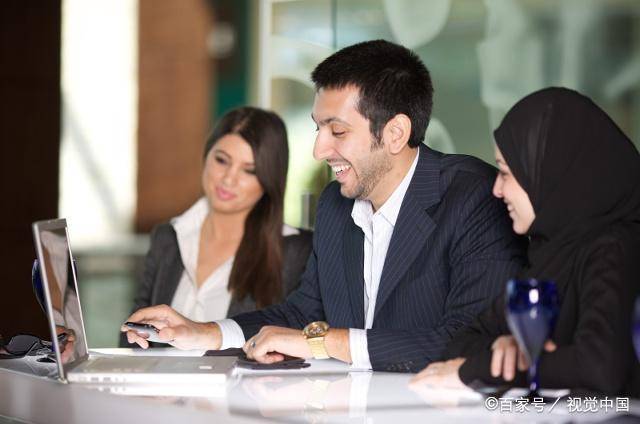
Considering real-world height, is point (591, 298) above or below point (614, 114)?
below

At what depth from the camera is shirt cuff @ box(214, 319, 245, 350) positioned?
2.66 metres

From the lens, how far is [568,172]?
217cm

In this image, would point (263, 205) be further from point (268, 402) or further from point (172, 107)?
point (172, 107)

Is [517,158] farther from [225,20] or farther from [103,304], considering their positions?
[225,20]

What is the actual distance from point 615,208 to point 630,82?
1854 millimetres

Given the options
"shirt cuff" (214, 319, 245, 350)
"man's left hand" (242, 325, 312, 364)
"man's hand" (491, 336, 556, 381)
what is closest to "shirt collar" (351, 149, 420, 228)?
"shirt cuff" (214, 319, 245, 350)

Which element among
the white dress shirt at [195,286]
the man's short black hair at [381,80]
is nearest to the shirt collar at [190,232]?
the white dress shirt at [195,286]

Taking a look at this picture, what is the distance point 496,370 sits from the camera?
199 cm

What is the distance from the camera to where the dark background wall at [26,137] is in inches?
238

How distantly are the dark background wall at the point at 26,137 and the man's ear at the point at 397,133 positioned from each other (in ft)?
12.4

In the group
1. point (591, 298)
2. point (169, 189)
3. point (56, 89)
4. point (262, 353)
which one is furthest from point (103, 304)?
point (591, 298)

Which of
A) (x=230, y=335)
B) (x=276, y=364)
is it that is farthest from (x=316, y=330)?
(x=230, y=335)

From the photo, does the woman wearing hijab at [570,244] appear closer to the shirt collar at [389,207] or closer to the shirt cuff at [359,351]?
the shirt cuff at [359,351]

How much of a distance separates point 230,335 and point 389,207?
2.03 ft
